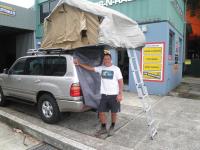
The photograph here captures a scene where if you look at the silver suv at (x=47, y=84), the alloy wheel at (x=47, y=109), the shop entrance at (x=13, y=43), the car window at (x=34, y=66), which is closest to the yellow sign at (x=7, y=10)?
the shop entrance at (x=13, y=43)

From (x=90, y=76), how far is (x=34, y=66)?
1.85 m

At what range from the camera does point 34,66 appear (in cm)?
603

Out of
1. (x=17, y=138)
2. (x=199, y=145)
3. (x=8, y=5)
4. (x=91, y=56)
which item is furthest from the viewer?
(x=8, y=5)

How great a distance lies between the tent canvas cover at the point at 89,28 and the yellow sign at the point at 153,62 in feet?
14.8

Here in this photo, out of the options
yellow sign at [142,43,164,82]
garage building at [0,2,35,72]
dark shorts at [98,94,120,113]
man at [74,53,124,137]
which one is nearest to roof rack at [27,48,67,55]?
man at [74,53,124,137]

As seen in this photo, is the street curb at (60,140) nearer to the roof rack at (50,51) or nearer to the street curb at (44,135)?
the street curb at (44,135)

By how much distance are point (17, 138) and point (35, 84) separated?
1420 millimetres

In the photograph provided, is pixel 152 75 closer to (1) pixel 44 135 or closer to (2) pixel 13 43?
(1) pixel 44 135

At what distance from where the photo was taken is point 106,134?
15.8ft

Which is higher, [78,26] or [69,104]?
[78,26]

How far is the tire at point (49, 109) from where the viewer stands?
5256 mm

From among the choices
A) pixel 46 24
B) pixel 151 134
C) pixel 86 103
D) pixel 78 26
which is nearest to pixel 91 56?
pixel 78 26

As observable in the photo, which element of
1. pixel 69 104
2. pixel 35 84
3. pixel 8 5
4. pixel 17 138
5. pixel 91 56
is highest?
pixel 8 5

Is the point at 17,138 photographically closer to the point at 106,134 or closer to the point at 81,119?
the point at 81,119
